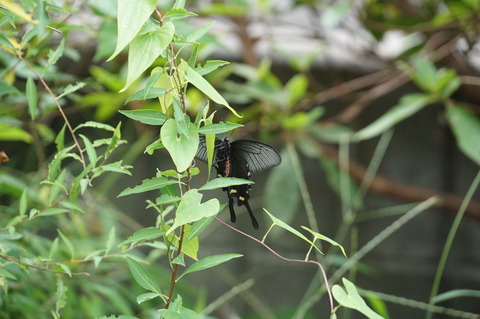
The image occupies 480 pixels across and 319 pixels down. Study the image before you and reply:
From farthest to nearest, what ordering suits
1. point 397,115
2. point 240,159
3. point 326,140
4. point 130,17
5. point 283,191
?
point 326,140 → point 283,191 → point 397,115 → point 240,159 → point 130,17

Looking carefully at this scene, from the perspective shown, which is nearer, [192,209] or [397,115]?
[192,209]

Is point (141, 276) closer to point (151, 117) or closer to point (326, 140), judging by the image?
point (151, 117)

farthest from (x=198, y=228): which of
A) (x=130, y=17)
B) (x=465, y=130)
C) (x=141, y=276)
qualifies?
(x=465, y=130)

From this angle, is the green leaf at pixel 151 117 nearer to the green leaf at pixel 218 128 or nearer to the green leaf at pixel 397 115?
the green leaf at pixel 218 128

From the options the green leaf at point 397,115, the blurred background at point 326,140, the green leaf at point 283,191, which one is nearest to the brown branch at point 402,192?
the blurred background at point 326,140

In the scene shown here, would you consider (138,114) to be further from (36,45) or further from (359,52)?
(359,52)

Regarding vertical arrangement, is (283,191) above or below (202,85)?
below
